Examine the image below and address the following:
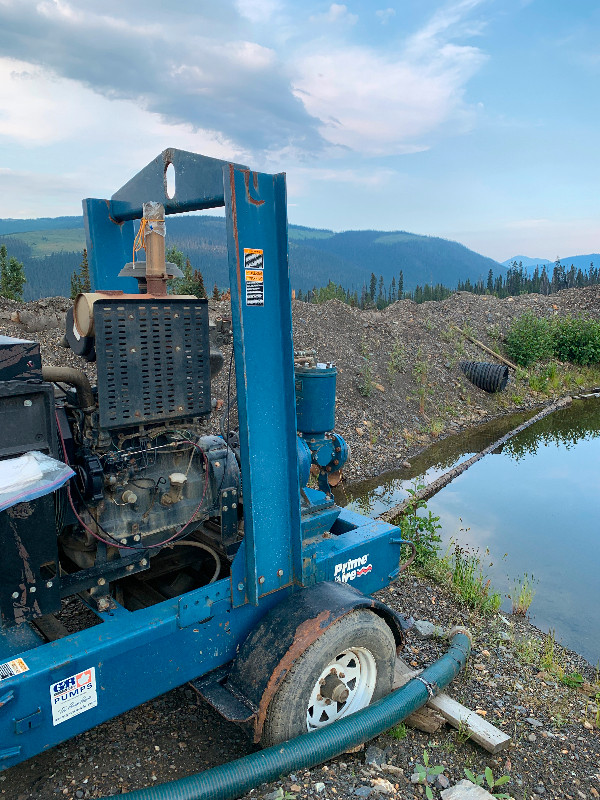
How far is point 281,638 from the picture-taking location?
3234 millimetres

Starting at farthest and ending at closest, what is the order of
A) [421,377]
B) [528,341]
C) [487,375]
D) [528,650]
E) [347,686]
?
[528,341]
[487,375]
[421,377]
[528,650]
[347,686]

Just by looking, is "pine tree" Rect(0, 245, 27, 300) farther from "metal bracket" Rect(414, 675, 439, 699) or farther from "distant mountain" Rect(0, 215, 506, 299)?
"distant mountain" Rect(0, 215, 506, 299)

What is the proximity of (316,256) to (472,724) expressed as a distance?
14562 centimetres

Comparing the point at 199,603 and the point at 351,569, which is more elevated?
the point at 199,603

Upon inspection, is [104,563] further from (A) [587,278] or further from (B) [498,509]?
(A) [587,278]

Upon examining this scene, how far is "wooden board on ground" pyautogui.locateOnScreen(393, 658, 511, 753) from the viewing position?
3623mm

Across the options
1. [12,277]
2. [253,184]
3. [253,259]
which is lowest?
[253,259]

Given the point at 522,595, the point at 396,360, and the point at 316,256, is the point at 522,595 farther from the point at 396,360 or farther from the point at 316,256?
the point at 316,256

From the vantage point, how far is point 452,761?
3.53 meters

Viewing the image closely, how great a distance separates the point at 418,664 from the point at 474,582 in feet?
5.59

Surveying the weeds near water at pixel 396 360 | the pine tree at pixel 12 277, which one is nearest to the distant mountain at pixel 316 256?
the pine tree at pixel 12 277

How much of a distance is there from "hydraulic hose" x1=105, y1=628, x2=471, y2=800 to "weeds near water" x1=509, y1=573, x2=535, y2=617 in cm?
237

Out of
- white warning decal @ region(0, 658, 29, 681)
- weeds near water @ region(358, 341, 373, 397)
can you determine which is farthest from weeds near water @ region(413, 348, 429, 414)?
white warning decal @ region(0, 658, 29, 681)

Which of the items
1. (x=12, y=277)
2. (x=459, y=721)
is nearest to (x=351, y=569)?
(x=459, y=721)
